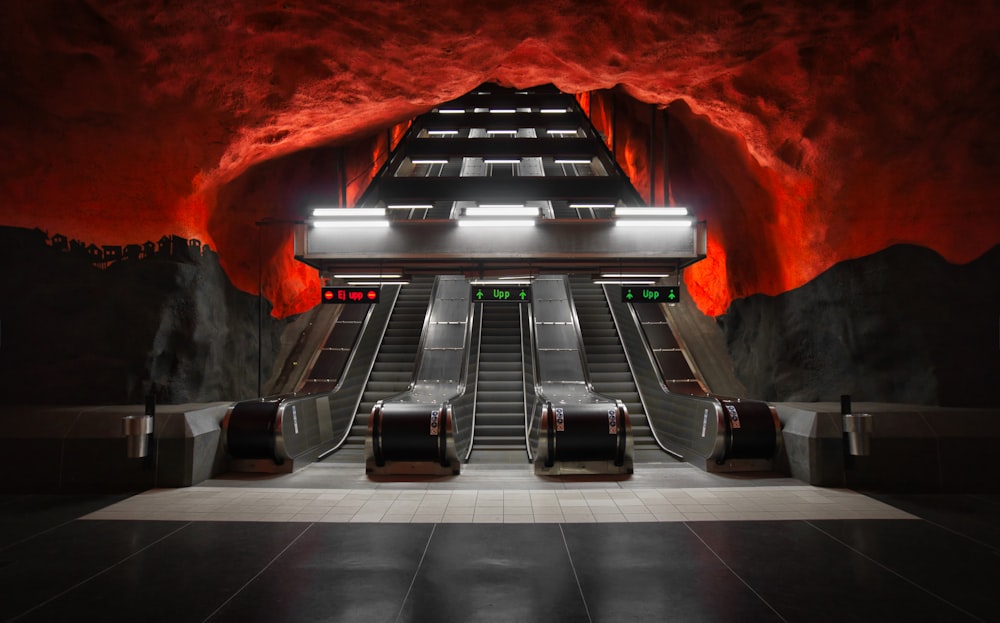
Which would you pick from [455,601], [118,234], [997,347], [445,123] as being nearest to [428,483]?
[455,601]

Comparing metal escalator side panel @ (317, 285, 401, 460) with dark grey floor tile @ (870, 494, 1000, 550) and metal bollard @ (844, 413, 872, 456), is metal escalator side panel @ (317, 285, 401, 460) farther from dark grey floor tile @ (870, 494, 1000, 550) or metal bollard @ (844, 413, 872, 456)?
dark grey floor tile @ (870, 494, 1000, 550)

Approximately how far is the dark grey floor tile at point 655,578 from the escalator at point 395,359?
492 cm

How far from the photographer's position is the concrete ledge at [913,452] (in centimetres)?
614

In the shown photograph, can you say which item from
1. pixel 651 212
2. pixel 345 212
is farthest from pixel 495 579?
pixel 345 212

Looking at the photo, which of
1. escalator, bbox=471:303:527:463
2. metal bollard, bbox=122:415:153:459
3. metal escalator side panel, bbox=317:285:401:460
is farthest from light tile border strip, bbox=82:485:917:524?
metal escalator side panel, bbox=317:285:401:460

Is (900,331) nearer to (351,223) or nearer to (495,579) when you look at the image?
(495,579)

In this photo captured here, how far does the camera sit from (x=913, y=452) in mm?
6188

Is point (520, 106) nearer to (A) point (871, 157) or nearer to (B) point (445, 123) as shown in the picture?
(B) point (445, 123)

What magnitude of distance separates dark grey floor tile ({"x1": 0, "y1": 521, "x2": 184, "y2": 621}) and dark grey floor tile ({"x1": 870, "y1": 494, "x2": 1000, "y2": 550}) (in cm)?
677

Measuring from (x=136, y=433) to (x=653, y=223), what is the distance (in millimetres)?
7804

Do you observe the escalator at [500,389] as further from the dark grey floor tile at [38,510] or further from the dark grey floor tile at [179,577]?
the dark grey floor tile at [38,510]

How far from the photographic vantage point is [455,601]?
3.42 metres

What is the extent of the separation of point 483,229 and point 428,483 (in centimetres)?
434

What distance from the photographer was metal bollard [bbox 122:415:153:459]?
5.95 m
